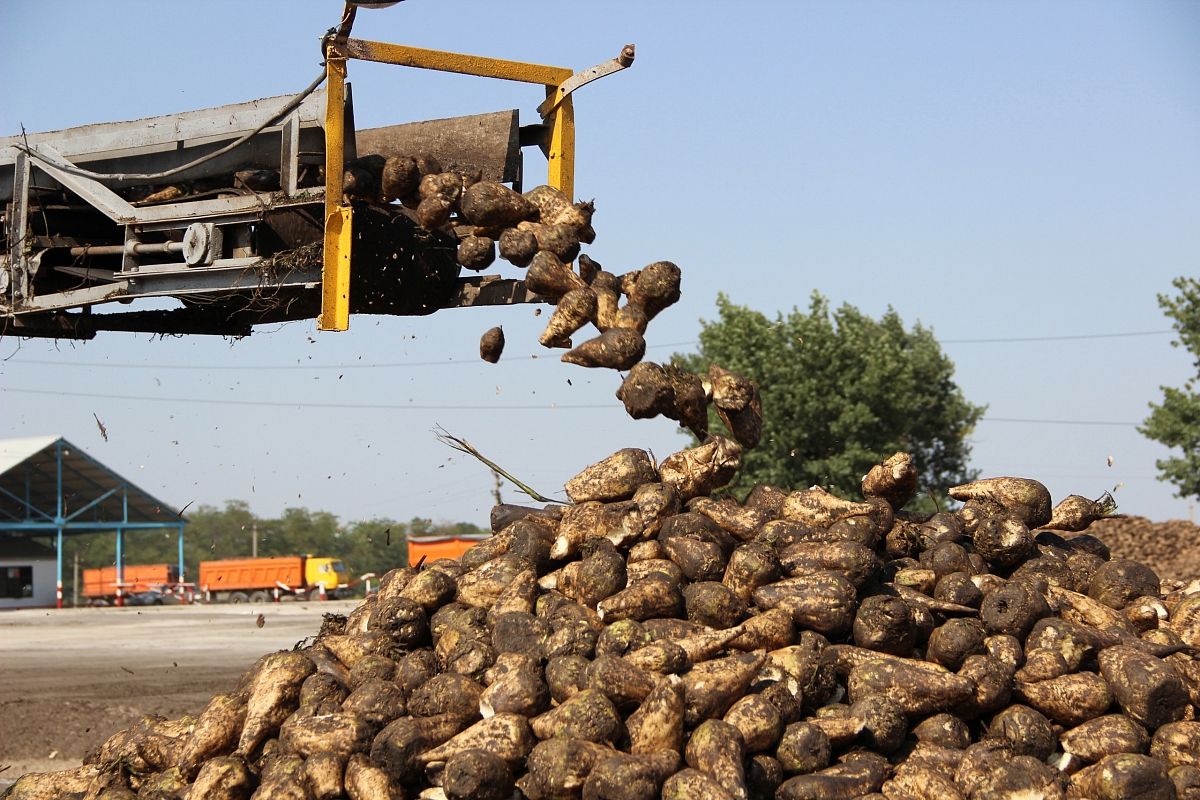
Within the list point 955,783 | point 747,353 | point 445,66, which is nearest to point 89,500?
point 747,353

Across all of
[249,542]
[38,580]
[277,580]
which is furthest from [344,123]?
[249,542]

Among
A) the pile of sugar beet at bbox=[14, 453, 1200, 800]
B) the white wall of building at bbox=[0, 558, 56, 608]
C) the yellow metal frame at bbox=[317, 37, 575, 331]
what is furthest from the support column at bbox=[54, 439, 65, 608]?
the yellow metal frame at bbox=[317, 37, 575, 331]

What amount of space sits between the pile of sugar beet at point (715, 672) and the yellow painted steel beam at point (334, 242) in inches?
59.0

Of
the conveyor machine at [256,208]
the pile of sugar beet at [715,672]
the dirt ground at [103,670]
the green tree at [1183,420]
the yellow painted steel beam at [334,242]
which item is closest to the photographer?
the pile of sugar beet at [715,672]

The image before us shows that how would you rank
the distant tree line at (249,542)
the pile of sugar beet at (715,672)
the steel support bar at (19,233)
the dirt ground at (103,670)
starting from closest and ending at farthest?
1. the pile of sugar beet at (715,672)
2. the steel support bar at (19,233)
3. the dirt ground at (103,670)
4. the distant tree line at (249,542)

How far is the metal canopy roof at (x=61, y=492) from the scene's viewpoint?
35.1m

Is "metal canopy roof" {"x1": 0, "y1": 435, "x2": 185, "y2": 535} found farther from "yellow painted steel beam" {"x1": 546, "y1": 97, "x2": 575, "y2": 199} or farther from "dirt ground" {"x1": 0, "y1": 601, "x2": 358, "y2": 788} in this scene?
"yellow painted steel beam" {"x1": 546, "y1": 97, "x2": 575, "y2": 199}

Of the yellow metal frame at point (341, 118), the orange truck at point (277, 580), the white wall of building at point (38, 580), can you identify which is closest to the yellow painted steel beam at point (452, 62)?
the yellow metal frame at point (341, 118)

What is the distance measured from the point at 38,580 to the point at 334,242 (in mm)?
34893

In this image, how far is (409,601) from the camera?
634cm

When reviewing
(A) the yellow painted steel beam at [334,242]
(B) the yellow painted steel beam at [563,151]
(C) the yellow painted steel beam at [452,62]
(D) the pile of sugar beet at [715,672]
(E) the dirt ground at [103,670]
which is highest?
(C) the yellow painted steel beam at [452,62]

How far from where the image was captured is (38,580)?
37.2 m

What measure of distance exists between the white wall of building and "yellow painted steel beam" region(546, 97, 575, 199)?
34274 millimetres

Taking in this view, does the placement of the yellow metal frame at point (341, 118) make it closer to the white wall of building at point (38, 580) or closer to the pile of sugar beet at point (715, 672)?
the pile of sugar beet at point (715, 672)
